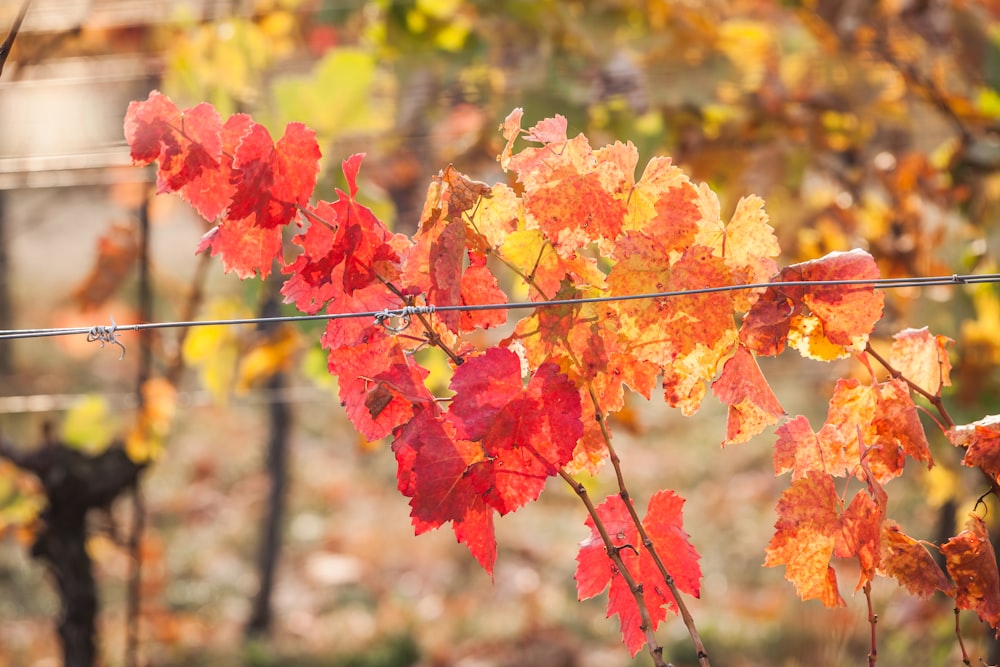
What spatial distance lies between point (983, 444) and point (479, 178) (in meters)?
1.67

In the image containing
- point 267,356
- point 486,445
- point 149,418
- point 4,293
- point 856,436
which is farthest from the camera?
point 4,293

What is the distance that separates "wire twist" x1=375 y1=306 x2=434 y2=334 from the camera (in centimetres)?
73

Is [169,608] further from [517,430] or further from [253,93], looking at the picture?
[517,430]

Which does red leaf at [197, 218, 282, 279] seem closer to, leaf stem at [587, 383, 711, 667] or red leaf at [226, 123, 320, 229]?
red leaf at [226, 123, 320, 229]

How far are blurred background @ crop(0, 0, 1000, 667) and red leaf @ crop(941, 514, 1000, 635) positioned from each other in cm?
63

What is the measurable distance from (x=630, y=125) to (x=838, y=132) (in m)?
0.57

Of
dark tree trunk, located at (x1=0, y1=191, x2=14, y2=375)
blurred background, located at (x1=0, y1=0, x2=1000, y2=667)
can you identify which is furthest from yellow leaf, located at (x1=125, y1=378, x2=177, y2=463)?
dark tree trunk, located at (x1=0, y1=191, x2=14, y2=375)

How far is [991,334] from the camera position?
1.85 metres

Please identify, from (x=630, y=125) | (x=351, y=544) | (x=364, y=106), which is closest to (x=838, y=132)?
(x=630, y=125)

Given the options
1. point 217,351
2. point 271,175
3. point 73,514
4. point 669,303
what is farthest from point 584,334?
point 73,514

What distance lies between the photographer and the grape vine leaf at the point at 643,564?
766 millimetres

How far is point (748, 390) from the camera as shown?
0.74 meters

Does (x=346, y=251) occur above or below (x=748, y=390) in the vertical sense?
above

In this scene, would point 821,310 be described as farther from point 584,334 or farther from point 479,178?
point 479,178
